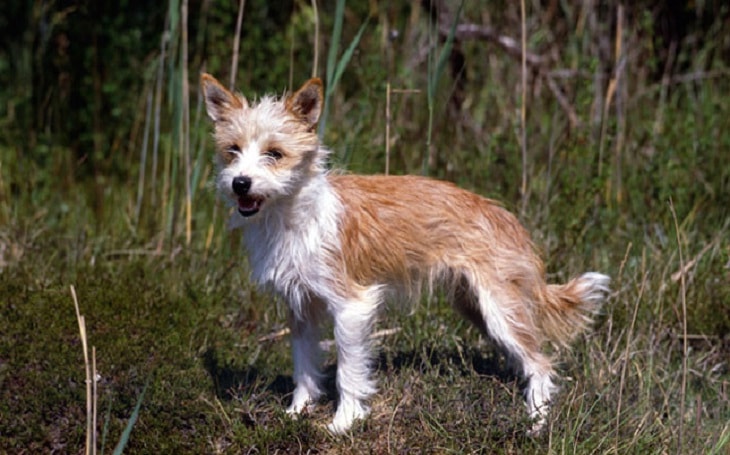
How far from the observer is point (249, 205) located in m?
4.74

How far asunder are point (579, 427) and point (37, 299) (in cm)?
316

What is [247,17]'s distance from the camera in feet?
30.1

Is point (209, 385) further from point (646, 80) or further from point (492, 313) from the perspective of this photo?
point (646, 80)

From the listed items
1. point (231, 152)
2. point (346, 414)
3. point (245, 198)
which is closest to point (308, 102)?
point (231, 152)

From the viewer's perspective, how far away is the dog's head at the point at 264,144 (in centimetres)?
469

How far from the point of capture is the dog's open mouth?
15.5ft

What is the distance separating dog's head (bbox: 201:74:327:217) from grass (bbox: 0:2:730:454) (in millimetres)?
920

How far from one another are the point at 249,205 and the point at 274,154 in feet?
0.90

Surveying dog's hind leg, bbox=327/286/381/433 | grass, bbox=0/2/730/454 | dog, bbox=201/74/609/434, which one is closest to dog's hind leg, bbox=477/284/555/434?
dog, bbox=201/74/609/434

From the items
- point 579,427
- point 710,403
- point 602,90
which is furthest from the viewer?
point 602,90

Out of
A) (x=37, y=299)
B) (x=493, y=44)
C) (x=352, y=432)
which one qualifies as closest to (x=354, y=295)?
(x=352, y=432)

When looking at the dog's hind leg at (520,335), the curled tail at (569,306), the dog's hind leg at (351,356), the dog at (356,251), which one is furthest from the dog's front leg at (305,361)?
the curled tail at (569,306)

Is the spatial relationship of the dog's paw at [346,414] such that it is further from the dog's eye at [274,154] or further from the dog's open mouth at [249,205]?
the dog's eye at [274,154]

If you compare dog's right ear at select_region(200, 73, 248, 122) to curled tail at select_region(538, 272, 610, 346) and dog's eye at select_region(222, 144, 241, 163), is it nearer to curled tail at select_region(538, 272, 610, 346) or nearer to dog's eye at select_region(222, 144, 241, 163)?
dog's eye at select_region(222, 144, 241, 163)
